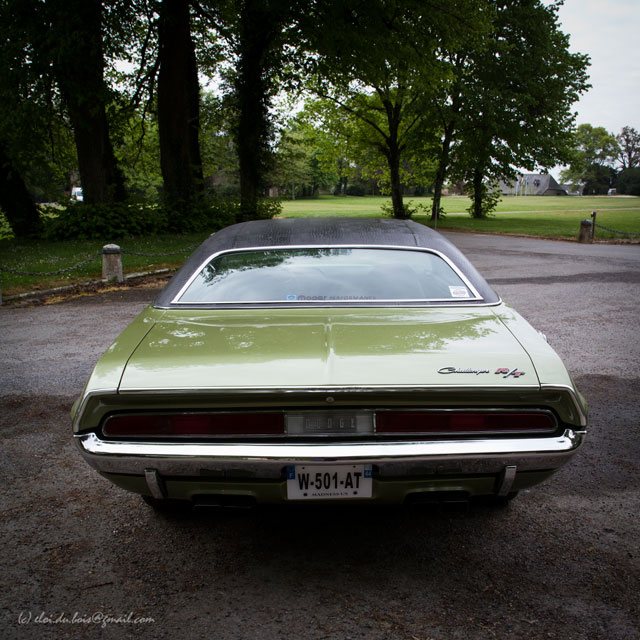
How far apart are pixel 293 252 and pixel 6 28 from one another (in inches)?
670

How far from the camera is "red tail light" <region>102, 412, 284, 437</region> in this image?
2355mm

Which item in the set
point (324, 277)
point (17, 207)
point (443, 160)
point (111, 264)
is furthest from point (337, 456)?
point (443, 160)

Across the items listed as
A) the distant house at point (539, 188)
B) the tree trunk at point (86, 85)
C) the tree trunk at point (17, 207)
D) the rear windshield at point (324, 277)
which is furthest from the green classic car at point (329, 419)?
the distant house at point (539, 188)

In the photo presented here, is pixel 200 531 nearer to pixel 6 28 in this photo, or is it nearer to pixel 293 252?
pixel 293 252

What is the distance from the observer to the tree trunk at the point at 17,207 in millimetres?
20578

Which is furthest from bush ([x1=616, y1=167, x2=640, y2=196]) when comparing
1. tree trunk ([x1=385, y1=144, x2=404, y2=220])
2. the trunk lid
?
the trunk lid

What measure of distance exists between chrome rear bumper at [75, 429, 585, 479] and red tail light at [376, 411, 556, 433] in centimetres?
5

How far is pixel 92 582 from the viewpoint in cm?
251

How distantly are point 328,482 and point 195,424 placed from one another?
1.93 ft

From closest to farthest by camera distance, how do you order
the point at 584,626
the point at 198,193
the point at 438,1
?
the point at 584,626 → the point at 438,1 → the point at 198,193

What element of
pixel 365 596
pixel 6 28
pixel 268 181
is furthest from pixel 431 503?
pixel 268 181

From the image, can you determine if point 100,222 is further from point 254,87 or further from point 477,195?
point 477,195

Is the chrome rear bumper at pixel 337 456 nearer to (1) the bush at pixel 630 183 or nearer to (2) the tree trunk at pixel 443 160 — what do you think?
(2) the tree trunk at pixel 443 160

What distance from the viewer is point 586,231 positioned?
806 inches
